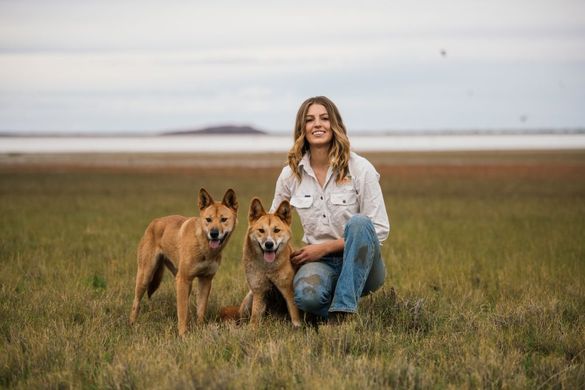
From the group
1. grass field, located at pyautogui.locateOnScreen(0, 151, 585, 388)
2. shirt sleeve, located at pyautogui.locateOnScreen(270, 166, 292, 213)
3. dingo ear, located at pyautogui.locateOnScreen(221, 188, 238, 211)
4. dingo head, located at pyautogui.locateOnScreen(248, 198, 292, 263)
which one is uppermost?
shirt sleeve, located at pyautogui.locateOnScreen(270, 166, 292, 213)

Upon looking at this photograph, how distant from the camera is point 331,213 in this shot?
645cm

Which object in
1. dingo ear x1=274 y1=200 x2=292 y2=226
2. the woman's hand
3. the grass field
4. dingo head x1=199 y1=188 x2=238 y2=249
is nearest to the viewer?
the grass field

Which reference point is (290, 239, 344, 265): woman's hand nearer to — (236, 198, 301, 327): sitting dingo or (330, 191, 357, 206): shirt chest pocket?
(236, 198, 301, 327): sitting dingo

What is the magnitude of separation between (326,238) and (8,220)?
10293 millimetres

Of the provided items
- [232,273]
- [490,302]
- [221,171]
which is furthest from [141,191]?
[490,302]

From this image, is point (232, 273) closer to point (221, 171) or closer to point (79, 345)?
point (79, 345)

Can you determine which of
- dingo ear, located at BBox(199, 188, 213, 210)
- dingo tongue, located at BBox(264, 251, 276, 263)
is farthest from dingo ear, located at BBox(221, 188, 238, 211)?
dingo tongue, located at BBox(264, 251, 276, 263)

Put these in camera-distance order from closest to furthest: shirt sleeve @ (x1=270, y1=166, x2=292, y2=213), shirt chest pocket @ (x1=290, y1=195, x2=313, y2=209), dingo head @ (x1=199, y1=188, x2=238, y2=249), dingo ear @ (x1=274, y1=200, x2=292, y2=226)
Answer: dingo ear @ (x1=274, y1=200, x2=292, y2=226) < dingo head @ (x1=199, y1=188, x2=238, y2=249) < shirt chest pocket @ (x1=290, y1=195, x2=313, y2=209) < shirt sleeve @ (x1=270, y1=166, x2=292, y2=213)

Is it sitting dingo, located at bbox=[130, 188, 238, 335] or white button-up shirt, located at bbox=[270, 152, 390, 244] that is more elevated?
white button-up shirt, located at bbox=[270, 152, 390, 244]

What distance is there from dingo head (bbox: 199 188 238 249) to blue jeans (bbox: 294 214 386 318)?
31.6 inches

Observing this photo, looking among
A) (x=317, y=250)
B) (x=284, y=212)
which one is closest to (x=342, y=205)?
(x=317, y=250)

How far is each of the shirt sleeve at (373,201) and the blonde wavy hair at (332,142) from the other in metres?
0.20

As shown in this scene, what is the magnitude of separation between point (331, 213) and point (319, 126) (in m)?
0.80

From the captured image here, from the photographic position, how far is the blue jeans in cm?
599
